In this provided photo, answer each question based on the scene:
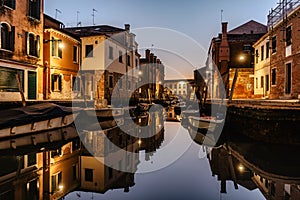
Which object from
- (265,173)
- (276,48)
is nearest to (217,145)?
(265,173)

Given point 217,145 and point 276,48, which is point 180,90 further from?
point 217,145

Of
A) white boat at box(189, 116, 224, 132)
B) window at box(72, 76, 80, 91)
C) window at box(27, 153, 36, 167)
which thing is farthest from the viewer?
window at box(72, 76, 80, 91)

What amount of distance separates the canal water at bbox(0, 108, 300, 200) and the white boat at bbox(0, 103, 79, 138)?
470 mm

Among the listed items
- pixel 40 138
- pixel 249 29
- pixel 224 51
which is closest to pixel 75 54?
pixel 40 138

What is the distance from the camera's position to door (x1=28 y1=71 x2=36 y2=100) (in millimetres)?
17913

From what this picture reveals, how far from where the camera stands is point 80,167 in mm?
8102

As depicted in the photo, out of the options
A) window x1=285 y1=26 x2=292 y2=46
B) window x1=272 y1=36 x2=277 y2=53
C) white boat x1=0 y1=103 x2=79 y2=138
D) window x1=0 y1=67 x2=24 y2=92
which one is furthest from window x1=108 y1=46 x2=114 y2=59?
window x1=285 y1=26 x2=292 y2=46

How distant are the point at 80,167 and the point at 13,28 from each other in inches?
468

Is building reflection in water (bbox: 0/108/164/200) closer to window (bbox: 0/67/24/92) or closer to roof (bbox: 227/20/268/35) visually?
window (bbox: 0/67/24/92)

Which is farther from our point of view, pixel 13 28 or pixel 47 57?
pixel 47 57

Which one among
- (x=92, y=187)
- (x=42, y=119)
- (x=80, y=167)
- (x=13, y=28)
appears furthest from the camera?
(x=13, y=28)

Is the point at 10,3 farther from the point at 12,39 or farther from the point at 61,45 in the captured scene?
the point at 61,45

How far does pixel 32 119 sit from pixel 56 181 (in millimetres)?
6261

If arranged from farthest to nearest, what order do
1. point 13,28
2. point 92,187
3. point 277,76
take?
point 277,76 < point 13,28 < point 92,187
